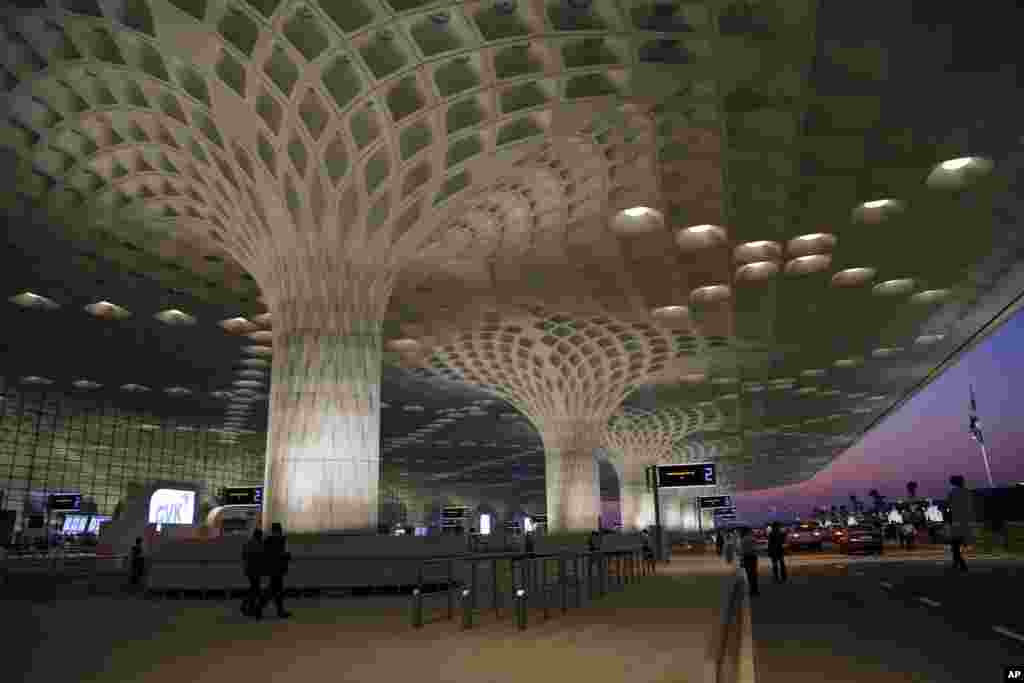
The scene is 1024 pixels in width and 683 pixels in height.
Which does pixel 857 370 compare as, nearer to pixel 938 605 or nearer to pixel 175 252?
pixel 938 605

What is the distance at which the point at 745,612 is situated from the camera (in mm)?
13672

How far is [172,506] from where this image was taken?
130 feet

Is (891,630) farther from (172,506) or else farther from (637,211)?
(172,506)

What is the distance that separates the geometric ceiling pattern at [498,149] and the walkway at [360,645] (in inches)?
283

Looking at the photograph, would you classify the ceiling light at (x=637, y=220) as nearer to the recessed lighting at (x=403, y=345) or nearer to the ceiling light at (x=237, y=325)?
the recessed lighting at (x=403, y=345)

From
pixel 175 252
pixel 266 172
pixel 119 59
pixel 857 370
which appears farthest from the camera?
pixel 857 370

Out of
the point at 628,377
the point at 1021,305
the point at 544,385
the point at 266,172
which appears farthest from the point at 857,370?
the point at 266,172

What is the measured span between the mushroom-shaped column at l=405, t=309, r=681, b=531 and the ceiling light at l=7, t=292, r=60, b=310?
1735cm

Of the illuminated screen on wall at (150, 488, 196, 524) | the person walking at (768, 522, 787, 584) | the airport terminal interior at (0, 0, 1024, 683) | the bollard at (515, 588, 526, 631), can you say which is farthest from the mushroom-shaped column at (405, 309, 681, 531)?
the bollard at (515, 588, 526, 631)

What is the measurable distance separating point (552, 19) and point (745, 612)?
11.6m

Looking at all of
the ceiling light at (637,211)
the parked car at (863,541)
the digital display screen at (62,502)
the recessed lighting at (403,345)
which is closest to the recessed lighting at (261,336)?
the recessed lighting at (403,345)

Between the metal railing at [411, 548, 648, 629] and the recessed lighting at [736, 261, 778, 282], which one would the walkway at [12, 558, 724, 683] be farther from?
the recessed lighting at [736, 261, 778, 282]

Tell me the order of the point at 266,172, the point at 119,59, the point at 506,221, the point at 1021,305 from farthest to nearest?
1. the point at 1021,305
2. the point at 506,221
3. the point at 266,172
4. the point at 119,59

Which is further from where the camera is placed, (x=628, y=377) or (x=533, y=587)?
(x=628, y=377)
